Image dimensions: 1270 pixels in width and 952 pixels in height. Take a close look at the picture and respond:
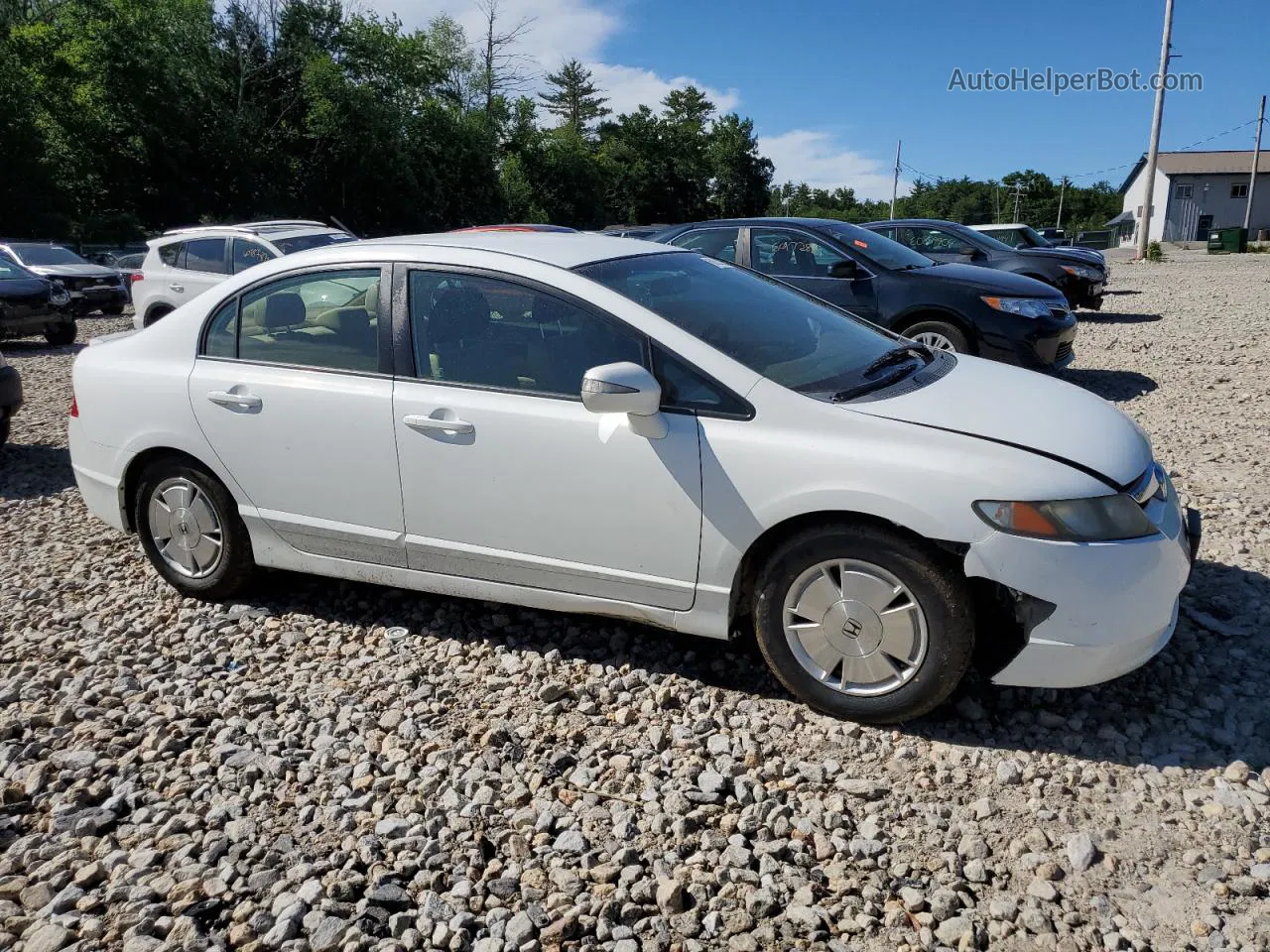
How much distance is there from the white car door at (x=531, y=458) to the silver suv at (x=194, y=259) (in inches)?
364


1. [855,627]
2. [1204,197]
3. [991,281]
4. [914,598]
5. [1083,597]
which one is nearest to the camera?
[1083,597]

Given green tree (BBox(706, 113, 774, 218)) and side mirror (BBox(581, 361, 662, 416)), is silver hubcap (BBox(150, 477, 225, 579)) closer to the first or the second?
side mirror (BBox(581, 361, 662, 416))

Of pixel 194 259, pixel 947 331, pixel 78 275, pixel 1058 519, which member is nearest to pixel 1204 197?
pixel 78 275

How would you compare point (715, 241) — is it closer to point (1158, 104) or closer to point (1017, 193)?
point (1158, 104)

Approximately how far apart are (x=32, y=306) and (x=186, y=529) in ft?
40.5

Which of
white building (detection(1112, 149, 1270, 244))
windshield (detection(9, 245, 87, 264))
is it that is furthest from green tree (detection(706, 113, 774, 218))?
windshield (detection(9, 245, 87, 264))

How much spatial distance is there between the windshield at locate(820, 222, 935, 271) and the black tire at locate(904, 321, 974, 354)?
0.63 metres

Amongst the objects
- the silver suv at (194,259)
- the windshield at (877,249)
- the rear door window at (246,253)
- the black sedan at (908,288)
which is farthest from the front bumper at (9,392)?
the windshield at (877,249)

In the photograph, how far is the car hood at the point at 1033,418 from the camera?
129 inches

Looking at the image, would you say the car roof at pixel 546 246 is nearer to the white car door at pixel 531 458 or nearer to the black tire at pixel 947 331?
the white car door at pixel 531 458

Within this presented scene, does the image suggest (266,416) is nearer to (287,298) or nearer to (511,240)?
(287,298)

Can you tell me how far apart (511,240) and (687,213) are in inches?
2777

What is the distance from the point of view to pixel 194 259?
1267 centimetres

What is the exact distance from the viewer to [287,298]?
4.36 meters
